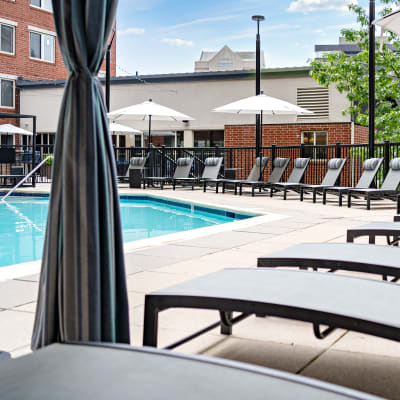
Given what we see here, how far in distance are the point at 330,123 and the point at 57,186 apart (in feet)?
64.0

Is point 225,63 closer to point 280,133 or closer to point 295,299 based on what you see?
point 280,133

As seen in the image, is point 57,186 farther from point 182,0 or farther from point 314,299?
point 182,0

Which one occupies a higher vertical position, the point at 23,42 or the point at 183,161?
the point at 23,42

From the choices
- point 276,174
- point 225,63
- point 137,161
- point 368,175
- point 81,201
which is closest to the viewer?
point 81,201

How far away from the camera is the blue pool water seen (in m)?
7.38

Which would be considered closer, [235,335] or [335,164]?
[235,335]

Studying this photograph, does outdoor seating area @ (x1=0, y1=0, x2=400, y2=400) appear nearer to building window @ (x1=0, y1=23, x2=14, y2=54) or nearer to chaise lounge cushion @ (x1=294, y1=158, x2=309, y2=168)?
chaise lounge cushion @ (x1=294, y1=158, x2=309, y2=168)

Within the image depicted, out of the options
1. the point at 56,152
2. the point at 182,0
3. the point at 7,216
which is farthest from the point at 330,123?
the point at 182,0

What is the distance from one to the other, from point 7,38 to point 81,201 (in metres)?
27.3

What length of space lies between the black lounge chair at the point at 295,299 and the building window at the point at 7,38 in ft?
87.0

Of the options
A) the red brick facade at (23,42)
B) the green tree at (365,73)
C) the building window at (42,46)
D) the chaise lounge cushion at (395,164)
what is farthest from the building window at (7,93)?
the chaise lounge cushion at (395,164)

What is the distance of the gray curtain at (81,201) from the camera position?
1.88m

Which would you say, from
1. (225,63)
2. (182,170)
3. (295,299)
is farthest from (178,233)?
(225,63)

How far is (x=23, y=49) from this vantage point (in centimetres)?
2739
